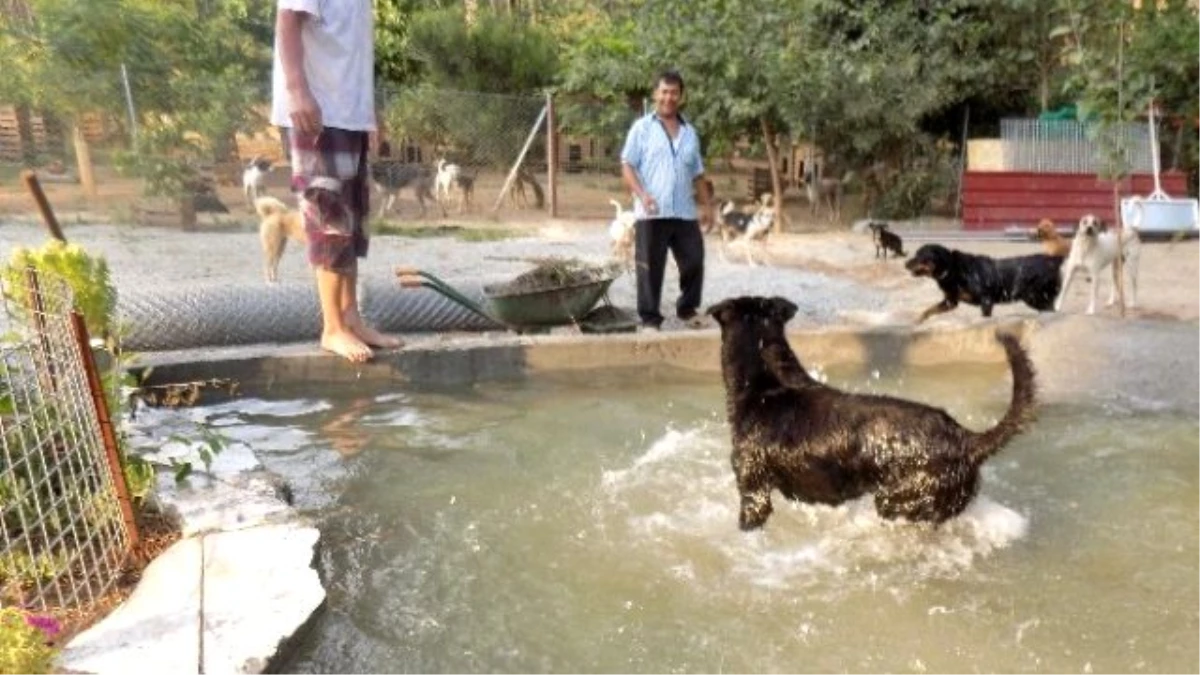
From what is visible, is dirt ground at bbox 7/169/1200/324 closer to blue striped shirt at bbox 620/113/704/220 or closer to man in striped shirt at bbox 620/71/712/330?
man in striped shirt at bbox 620/71/712/330

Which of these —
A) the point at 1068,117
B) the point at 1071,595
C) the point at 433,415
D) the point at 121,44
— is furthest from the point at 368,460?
the point at 1068,117

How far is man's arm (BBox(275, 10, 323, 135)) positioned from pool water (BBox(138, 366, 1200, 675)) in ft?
5.60

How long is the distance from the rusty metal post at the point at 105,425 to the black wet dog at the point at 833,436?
223cm

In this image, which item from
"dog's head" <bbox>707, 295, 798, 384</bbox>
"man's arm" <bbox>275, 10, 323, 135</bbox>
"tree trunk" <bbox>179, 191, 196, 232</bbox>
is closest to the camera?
"dog's head" <bbox>707, 295, 798, 384</bbox>

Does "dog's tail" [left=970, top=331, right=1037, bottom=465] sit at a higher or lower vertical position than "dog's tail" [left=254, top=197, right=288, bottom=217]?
lower

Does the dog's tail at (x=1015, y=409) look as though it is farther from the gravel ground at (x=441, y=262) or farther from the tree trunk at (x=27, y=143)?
the tree trunk at (x=27, y=143)

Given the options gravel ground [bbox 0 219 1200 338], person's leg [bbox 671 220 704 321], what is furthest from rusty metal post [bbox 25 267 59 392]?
person's leg [bbox 671 220 704 321]

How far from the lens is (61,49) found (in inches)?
570

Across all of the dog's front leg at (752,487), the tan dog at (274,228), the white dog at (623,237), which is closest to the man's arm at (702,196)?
the dog's front leg at (752,487)

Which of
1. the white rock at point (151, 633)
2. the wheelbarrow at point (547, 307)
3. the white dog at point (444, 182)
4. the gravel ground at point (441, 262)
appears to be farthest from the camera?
the white dog at point (444, 182)

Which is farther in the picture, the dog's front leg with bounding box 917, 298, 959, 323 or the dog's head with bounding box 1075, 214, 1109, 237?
the dog's head with bounding box 1075, 214, 1109, 237

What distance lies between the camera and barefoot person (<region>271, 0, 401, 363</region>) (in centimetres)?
515

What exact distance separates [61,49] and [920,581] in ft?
49.8

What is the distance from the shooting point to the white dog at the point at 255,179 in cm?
1508
